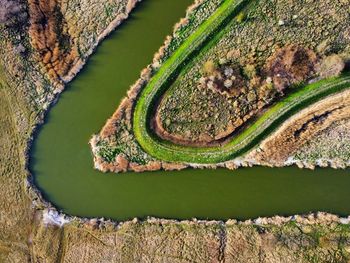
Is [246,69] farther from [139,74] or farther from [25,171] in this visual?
[25,171]

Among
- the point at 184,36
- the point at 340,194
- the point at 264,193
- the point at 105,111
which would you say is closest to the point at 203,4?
Answer: the point at 184,36

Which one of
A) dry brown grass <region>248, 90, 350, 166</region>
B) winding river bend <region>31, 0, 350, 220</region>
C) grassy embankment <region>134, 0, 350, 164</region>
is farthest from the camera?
winding river bend <region>31, 0, 350, 220</region>

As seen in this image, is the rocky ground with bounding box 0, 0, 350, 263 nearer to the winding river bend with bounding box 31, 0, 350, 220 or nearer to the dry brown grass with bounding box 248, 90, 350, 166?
the winding river bend with bounding box 31, 0, 350, 220

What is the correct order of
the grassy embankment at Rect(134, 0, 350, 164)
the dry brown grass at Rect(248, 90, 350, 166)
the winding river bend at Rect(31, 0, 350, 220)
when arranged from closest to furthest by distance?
1. the dry brown grass at Rect(248, 90, 350, 166)
2. the grassy embankment at Rect(134, 0, 350, 164)
3. the winding river bend at Rect(31, 0, 350, 220)

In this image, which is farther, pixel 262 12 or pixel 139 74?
pixel 139 74

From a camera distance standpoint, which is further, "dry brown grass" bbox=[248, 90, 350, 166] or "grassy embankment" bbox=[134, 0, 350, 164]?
"grassy embankment" bbox=[134, 0, 350, 164]

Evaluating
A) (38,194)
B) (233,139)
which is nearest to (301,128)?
(233,139)

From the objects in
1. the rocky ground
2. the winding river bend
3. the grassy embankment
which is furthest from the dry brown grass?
the rocky ground
